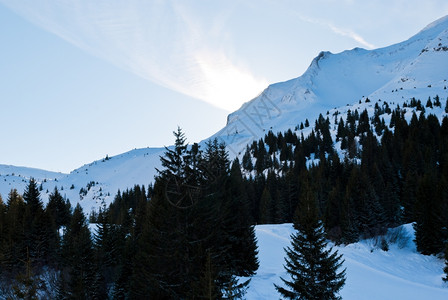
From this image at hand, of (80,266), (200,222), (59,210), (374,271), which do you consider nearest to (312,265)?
(200,222)

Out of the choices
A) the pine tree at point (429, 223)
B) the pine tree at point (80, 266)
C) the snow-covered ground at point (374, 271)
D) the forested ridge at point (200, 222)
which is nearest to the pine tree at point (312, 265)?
the forested ridge at point (200, 222)

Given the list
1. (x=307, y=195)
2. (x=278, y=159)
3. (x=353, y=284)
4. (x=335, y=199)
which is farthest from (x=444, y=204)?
(x=278, y=159)

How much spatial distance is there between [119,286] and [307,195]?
2657cm

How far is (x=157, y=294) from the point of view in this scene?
1672cm

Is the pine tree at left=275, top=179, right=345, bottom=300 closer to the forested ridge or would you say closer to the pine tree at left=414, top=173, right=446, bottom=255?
the forested ridge

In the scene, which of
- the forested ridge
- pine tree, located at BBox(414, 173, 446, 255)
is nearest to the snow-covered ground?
pine tree, located at BBox(414, 173, 446, 255)

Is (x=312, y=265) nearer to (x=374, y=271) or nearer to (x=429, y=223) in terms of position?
(x=374, y=271)

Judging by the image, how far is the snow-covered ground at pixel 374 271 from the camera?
21.5 m

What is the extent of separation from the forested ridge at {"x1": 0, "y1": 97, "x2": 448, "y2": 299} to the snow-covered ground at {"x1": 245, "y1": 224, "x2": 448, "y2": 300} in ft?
6.50

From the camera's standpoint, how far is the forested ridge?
16969 mm

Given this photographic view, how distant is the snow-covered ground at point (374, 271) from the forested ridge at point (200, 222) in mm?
1981

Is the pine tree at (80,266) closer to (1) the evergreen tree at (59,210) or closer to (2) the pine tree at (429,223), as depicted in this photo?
(1) the evergreen tree at (59,210)

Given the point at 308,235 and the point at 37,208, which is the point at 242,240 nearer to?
the point at 308,235

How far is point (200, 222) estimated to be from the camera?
17578mm
